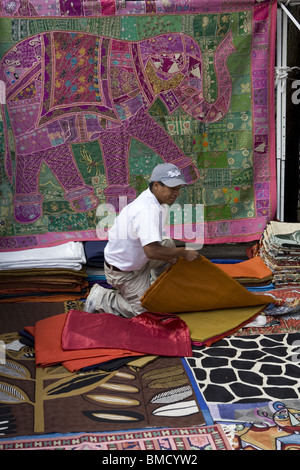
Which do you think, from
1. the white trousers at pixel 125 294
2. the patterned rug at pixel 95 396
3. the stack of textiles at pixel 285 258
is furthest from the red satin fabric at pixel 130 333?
the stack of textiles at pixel 285 258

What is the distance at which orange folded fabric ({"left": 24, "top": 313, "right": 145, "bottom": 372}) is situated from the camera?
3.19m

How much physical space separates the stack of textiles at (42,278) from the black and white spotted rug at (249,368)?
1.31 metres

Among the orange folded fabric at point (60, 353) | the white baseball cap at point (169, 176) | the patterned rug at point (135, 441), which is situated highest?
the white baseball cap at point (169, 176)

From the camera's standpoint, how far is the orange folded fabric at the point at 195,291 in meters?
3.73

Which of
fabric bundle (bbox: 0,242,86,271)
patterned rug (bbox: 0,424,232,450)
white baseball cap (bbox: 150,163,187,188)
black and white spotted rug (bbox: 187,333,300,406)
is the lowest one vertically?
black and white spotted rug (bbox: 187,333,300,406)

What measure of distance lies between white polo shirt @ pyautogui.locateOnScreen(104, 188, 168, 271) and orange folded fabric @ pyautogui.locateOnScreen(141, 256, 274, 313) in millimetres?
252

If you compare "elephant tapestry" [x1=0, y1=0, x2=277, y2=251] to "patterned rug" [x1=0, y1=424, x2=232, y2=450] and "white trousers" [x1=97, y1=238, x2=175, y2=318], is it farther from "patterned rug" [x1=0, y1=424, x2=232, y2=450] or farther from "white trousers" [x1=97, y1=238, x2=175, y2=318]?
"patterned rug" [x1=0, y1=424, x2=232, y2=450]

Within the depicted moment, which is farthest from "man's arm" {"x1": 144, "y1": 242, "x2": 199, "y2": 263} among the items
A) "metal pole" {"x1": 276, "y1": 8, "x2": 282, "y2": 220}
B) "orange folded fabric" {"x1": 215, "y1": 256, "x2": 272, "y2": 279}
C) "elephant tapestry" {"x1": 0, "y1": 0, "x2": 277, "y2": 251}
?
"metal pole" {"x1": 276, "y1": 8, "x2": 282, "y2": 220}

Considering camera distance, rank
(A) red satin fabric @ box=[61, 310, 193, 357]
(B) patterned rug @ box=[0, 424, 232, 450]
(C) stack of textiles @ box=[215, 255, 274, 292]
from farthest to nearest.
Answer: (C) stack of textiles @ box=[215, 255, 274, 292] < (A) red satin fabric @ box=[61, 310, 193, 357] < (B) patterned rug @ box=[0, 424, 232, 450]

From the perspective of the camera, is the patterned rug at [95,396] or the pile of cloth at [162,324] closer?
the patterned rug at [95,396]

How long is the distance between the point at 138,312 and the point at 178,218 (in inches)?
50.6

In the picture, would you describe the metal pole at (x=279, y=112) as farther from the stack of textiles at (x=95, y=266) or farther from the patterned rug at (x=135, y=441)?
the patterned rug at (x=135, y=441)

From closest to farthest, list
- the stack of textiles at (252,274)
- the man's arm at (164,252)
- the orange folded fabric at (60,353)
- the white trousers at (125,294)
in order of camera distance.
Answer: the orange folded fabric at (60,353) < the man's arm at (164,252) < the white trousers at (125,294) < the stack of textiles at (252,274)

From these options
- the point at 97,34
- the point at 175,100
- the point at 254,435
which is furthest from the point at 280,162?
the point at 254,435
